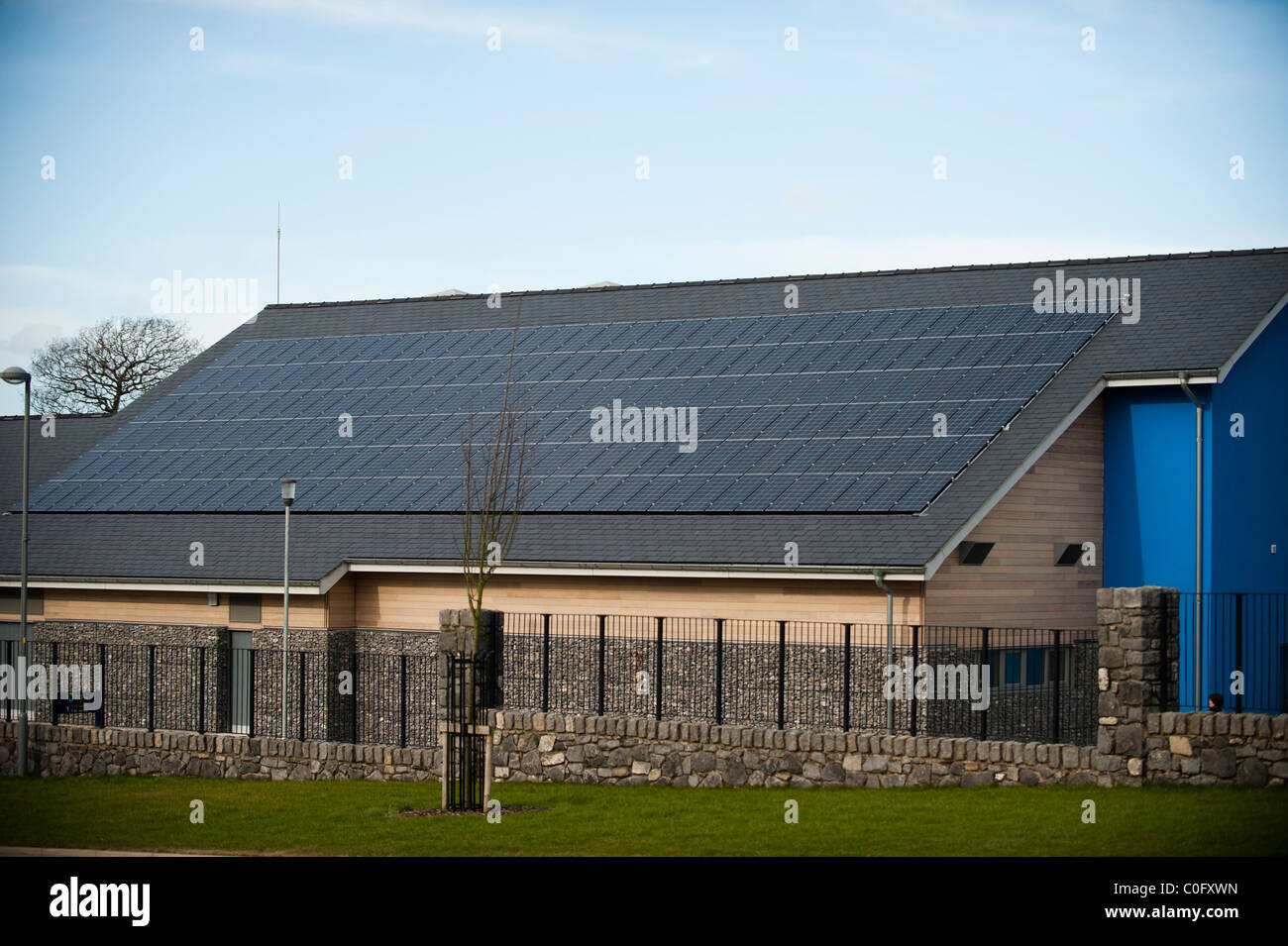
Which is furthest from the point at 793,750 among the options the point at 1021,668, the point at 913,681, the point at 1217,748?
the point at 1217,748

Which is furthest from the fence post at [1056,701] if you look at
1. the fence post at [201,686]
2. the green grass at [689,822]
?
the fence post at [201,686]

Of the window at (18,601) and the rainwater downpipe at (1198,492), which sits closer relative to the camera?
the rainwater downpipe at (1198,492)

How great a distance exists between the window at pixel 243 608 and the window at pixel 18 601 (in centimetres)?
489

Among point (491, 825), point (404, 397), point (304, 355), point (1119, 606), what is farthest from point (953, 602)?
point (304, 355)

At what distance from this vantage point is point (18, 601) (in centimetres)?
3400

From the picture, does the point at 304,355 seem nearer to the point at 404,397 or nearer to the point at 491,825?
the point at 404,397

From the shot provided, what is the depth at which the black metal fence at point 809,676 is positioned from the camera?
926 inches

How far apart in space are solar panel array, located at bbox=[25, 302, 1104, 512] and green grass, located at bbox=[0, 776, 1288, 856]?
7229mm

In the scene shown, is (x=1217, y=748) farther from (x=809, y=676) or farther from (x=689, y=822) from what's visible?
(x=809, y=676)

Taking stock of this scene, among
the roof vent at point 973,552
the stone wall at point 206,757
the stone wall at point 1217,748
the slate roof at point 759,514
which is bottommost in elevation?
the stone wall at point 206,757

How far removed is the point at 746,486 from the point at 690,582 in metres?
2.48

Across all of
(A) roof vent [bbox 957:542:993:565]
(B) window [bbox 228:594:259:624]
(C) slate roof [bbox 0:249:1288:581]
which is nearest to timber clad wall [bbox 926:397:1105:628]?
(A) roof vent [bbox 957:542:993:565]

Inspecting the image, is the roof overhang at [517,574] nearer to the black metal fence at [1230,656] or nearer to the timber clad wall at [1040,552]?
the timber clad wall at [1040,552]

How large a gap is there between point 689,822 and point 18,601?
20183mm
